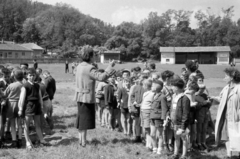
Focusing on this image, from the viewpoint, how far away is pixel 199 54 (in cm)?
7462

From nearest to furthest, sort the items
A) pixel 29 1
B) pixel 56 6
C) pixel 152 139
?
pixel 152 139 < pixel 56 6 < pixel 29 1

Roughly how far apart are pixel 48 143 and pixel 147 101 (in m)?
2.74

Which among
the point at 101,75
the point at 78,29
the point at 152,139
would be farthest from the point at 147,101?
the point at 78,29

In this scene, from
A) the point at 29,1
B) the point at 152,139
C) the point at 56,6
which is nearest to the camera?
the point at 152,139

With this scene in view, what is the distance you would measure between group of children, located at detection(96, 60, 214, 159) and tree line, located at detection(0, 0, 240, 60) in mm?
71871

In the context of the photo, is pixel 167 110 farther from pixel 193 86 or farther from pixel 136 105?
pixel 136 105

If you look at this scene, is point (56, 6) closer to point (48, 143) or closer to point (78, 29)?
point (78, 29)

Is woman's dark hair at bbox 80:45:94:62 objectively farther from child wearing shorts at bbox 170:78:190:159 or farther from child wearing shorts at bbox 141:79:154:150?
child wearing shorts at bbox 170:78:190:159

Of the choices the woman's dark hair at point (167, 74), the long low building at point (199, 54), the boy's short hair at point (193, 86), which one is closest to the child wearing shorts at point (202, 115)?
the boy's short hair at point (193, 86)

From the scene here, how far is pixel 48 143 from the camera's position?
20.8 feet

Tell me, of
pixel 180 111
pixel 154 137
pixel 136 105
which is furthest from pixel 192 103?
pixel 136 105

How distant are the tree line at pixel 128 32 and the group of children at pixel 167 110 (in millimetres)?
71871

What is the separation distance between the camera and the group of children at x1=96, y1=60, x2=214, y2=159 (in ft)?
17.1

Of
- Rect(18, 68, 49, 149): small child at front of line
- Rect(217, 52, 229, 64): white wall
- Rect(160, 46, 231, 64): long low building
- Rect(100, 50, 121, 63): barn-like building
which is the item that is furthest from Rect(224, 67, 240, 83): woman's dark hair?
Rect(217, 52, 229, 64): white wall
